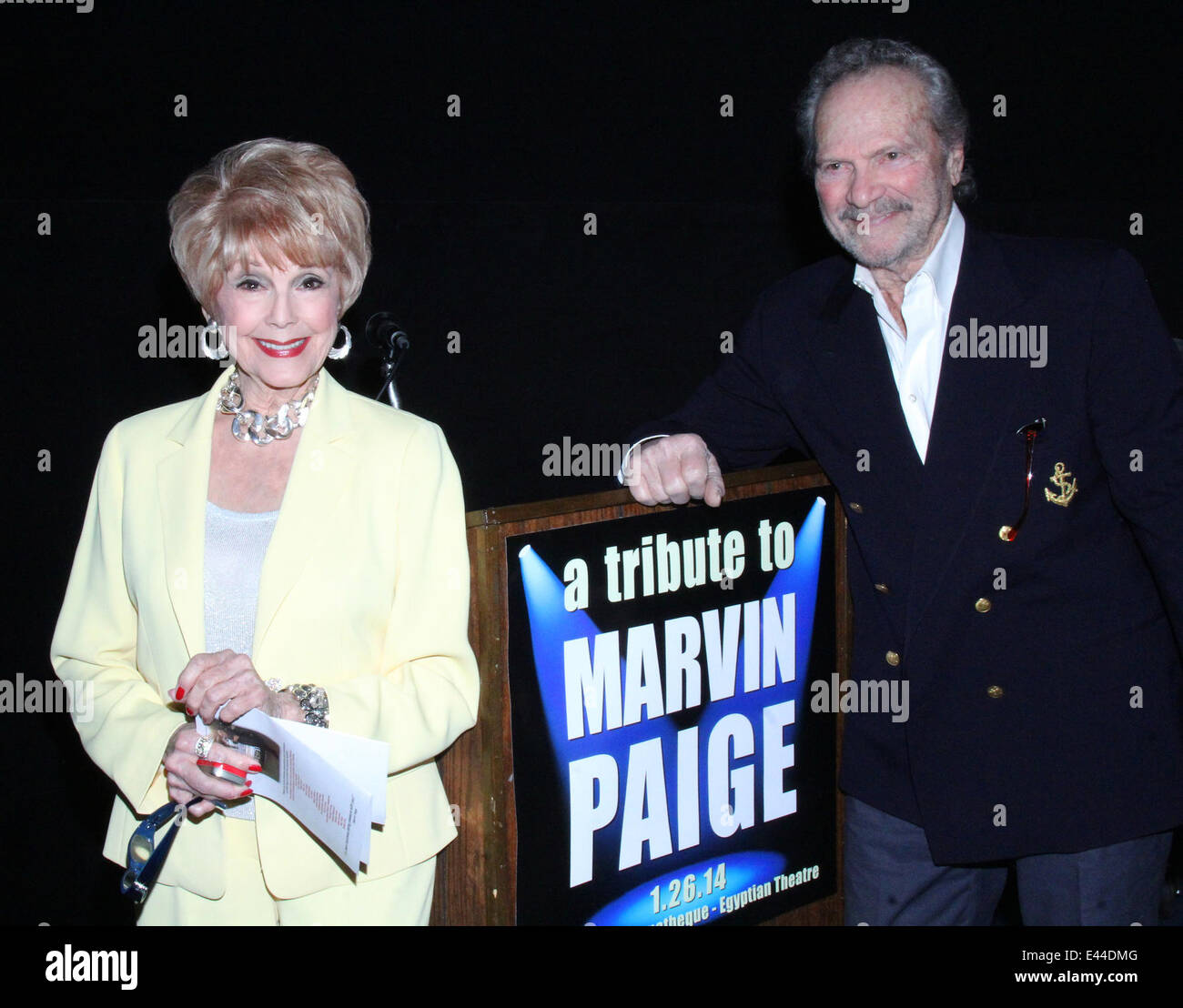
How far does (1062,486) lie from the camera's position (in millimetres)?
1916

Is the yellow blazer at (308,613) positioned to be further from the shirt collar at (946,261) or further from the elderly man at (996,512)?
the shirt collar at (946,261)

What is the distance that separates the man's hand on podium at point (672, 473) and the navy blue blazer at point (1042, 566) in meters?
0.29

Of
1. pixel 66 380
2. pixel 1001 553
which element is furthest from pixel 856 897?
pixel 66 380

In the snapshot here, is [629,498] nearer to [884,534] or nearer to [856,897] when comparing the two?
[884,534]

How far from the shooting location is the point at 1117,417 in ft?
6.12

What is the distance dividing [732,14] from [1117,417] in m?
2.42

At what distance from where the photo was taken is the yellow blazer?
160 cm

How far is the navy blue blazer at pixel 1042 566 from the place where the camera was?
6.16ft

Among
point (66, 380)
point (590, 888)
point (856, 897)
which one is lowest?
point (856, 897)

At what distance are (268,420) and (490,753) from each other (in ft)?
1.92
